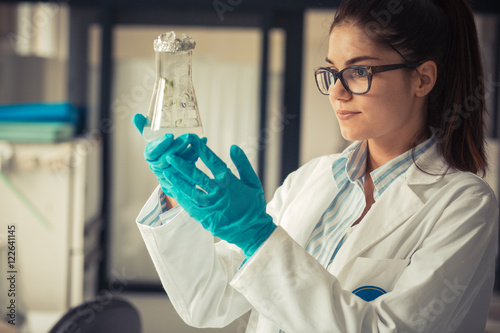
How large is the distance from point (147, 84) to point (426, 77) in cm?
224

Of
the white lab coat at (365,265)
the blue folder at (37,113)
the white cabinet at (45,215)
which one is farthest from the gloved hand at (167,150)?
the blue folder at (37,113)

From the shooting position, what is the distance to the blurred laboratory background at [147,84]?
2982mm

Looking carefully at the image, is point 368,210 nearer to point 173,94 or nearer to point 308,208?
point 308,208

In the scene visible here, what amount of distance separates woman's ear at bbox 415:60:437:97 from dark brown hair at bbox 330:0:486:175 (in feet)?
0.06

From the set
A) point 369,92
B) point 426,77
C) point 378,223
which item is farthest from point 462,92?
point 378,223

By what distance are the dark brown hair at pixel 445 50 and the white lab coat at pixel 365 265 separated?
7cm

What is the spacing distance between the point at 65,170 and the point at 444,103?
204 cm

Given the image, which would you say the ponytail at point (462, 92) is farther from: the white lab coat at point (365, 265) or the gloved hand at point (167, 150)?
the gloved hand at point (167, 150)

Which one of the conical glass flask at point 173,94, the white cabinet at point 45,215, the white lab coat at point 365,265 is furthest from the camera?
the white cabinet at point 45,215

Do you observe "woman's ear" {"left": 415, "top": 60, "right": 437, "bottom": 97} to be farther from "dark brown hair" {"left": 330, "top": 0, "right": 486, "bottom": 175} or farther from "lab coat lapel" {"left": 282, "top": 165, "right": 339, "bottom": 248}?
"lab coat lapel" {"left": 282, "top": 165, "right": 339, "bottom": 248}

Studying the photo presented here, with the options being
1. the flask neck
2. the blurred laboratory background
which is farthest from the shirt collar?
the blurred laboratory background

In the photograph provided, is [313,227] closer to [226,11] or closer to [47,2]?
[226,11]

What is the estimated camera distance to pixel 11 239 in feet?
6.68

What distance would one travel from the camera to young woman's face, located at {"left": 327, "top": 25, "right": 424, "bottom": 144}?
3.43 ft
